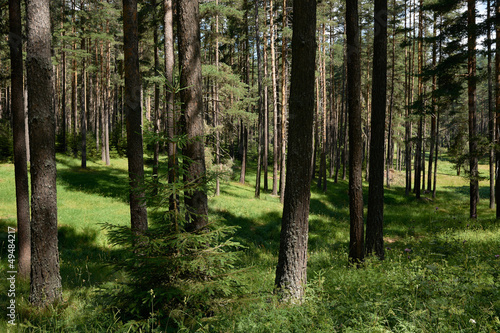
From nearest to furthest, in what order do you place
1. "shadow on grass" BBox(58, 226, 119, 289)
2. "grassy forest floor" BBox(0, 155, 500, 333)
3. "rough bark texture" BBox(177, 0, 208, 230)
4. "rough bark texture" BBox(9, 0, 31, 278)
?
"grassy forest floor" BBox(0, 155, 500, 333) < "rough bark texture" BBox(177, 0, 208, 230) < "rough bark texture" BBox(9, 0, 31, 278) < "shadow on grass" BBox(58, 226, 119, 289)

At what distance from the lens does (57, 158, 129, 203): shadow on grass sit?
17.4m

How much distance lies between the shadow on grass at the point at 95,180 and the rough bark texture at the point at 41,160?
36.3 feet

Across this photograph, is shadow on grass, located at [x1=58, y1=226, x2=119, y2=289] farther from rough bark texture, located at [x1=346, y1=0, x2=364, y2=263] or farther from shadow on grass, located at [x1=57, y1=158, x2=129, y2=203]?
rough bark texture, located at [x1=346, y1=0, x2=364, y2=263]

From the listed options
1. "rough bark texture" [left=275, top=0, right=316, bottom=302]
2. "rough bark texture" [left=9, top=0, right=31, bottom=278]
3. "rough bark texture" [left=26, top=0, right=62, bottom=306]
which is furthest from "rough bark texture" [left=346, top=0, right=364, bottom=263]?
"rough bark texture" [left=9, top=0, right=31, bottom=278]

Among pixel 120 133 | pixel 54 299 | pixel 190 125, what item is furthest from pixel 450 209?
pixel 120 133

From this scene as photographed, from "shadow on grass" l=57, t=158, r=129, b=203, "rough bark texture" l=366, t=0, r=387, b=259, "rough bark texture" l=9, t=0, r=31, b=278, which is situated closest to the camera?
"rough bark texture" l=9, t=0, r=31, b=278

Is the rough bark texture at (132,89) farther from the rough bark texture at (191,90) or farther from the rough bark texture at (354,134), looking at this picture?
the rough bark texture at (354,134)

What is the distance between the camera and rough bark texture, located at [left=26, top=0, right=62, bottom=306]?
4785mm

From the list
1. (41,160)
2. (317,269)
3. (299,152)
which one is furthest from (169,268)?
(317,269)

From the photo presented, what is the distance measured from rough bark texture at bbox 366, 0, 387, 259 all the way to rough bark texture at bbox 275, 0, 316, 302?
3350 mm

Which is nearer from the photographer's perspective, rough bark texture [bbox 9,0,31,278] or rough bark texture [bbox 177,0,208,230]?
rough bark texture [bbox 177,0,208,230]

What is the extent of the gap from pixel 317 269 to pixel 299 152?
4053 millimetres

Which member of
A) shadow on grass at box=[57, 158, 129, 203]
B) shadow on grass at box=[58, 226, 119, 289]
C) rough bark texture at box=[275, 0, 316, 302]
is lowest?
shadow on grass at box=[58, 226, 119, 289]

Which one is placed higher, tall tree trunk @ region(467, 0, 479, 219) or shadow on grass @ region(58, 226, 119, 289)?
tall tree trunk @ region(467, 0, 479, 219)
